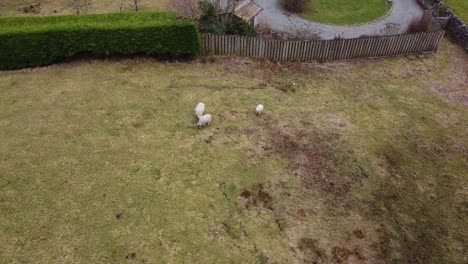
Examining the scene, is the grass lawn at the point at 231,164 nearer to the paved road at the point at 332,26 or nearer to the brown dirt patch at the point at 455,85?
the brown dirt patch at the point at 455,85

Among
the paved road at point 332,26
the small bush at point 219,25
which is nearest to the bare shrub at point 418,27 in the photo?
the paved road at point 332,26

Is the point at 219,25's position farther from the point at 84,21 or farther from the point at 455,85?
the point at 455,85

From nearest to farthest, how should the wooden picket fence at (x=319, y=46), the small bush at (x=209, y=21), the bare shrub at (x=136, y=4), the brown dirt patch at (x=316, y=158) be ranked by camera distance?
the brown dirt patch at (x=316, y=158), the wooden picket fence at (x=319, y=46), the small bush at (x=209, y=21), the bare shrub at (x=136, y=4)

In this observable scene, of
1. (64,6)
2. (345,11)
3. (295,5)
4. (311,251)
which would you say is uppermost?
(295,5)

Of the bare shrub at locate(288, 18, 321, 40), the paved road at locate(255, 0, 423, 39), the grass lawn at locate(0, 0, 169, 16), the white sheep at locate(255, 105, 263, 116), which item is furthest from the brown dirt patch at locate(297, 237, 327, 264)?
the grass lawn at locate(0, 0, 169, 16)

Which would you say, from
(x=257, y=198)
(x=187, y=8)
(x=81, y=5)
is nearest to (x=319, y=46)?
(x=187, y=8)

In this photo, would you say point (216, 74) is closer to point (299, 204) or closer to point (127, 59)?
point (127, 59)

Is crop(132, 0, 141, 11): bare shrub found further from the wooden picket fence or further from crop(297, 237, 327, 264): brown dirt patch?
crop(297, 237, 327, 264): brown dirt patch
